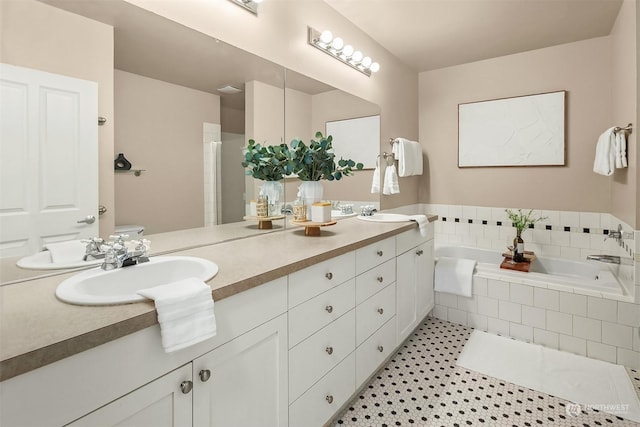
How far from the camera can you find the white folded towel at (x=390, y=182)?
2.99m

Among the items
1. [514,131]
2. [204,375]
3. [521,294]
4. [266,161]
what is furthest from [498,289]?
[204,375]

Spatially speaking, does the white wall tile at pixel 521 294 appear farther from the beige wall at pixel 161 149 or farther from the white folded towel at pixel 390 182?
the beige wall at pixel 161 149

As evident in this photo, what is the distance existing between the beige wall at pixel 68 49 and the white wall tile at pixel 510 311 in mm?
2636

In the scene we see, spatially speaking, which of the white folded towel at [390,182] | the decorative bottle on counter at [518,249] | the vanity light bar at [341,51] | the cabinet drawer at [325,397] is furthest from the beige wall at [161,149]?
the decorative bottle on counter at [518,249]

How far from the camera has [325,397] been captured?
1457 millimetres

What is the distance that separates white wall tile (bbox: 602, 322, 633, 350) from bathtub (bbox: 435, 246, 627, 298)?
203mm

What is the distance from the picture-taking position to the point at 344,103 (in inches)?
100.0

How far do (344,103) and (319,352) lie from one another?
5.98ft

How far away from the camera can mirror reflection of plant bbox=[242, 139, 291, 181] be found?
1.84 metres

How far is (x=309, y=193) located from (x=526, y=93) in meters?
2.45

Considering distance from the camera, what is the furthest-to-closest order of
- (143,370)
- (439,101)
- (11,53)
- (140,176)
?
(439,101), (140,176), (11,53), (143,370)

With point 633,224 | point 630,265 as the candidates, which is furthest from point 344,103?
point 630,265

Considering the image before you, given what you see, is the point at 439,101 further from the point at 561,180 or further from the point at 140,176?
the point at 140,176

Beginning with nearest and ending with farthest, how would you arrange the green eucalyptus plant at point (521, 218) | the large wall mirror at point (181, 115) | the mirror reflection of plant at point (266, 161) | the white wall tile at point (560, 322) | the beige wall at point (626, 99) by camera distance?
the large wall mirror at point (181, 115) < the mirror reflection of plant at point (266, 161) < the beige wall at point (626, 99) < the white wall tile at point (560, 322) < the green eucalyptus plant at point (521, 218)
